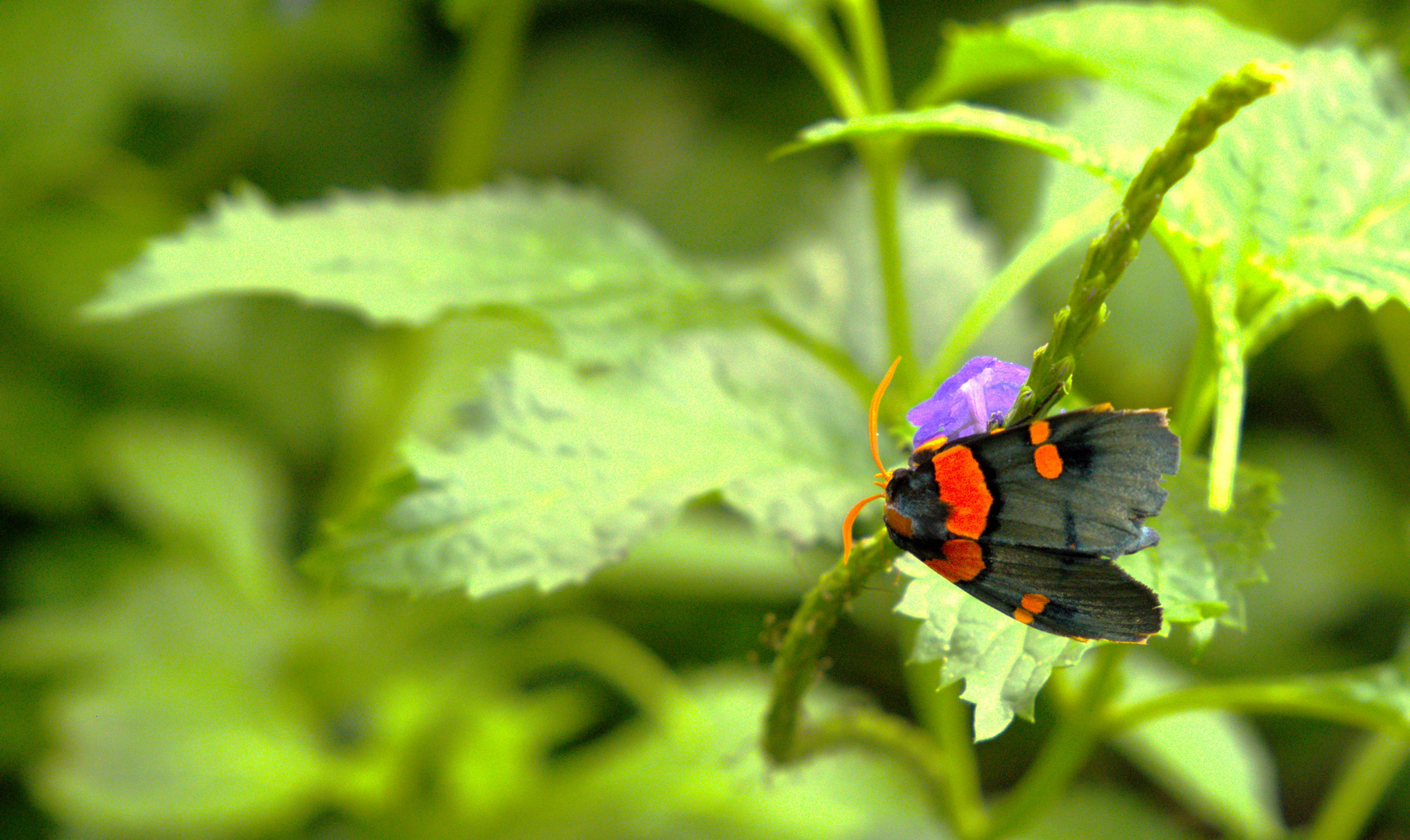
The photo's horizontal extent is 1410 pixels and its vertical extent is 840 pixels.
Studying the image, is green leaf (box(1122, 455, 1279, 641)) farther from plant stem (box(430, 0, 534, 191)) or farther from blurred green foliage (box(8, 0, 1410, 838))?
plant stem (box(430, 0, 534, 191))

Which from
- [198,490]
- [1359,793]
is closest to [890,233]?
[1359,793]

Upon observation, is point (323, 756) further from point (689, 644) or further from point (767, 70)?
point (767, 70)

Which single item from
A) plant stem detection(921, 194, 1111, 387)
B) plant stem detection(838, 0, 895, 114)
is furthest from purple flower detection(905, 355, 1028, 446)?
plant stem detection(838, 0, 895, 114)

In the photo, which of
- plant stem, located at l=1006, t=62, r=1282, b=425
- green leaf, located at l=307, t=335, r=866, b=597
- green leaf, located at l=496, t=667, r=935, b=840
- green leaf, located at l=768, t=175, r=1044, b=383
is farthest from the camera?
green leaf, located at l=496, t=667, r=935, b=840

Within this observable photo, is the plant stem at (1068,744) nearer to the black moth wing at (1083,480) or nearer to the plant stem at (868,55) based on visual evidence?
the black moth wing at (1083,480)

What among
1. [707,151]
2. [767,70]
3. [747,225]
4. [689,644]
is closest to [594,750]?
[689,644]

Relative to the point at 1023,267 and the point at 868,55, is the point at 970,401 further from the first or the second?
the point at 868,55
